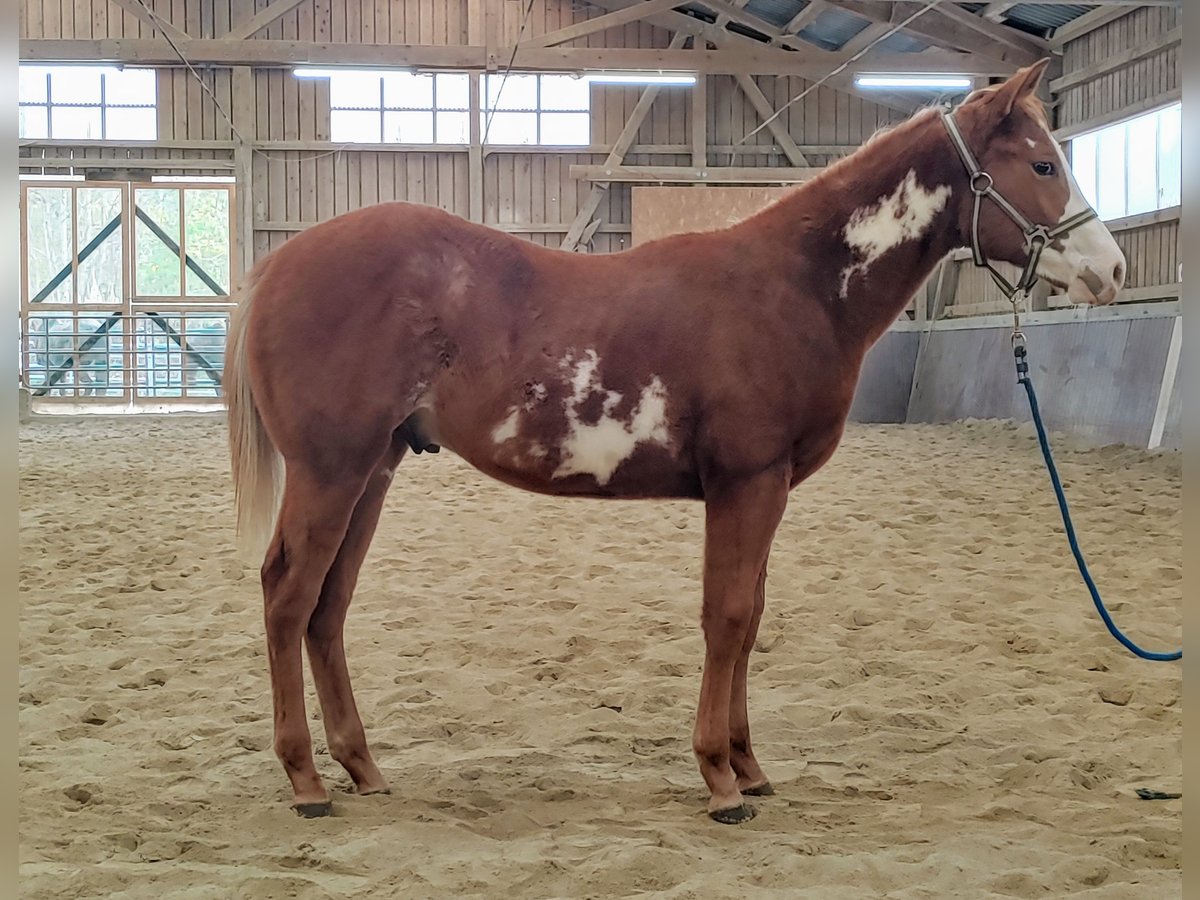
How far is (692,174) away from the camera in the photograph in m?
14.5

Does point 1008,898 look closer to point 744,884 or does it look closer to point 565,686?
point 744,884

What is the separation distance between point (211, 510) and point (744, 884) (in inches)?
196

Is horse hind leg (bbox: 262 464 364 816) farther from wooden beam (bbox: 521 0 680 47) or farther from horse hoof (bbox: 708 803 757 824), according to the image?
wooden beam (bbox: 521 0 680 47)

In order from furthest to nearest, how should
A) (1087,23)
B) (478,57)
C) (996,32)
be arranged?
1. (996,32)
2. (478,57)
3. (1087,23)

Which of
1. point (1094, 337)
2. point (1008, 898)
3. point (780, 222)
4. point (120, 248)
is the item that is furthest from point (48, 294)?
point (1008, 898)

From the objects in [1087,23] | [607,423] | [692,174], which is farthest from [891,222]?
[692,174]

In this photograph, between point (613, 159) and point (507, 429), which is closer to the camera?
point (507, 429)

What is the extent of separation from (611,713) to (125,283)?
14290 millimetres

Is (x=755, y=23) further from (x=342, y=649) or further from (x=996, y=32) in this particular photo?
(x=342, y=649)

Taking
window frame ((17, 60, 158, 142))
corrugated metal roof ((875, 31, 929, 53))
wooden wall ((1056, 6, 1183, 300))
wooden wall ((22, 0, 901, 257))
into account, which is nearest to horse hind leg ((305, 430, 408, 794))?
wooden wall ((1056, 6, 1183, 300))

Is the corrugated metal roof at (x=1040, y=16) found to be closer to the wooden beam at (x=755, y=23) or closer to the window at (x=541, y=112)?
the wooden beam at (x=755, y=23)

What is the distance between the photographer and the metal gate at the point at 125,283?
14727 millimetres

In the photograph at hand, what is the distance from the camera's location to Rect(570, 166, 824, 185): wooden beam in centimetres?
1444

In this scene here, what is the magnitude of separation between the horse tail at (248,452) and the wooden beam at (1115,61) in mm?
9389
